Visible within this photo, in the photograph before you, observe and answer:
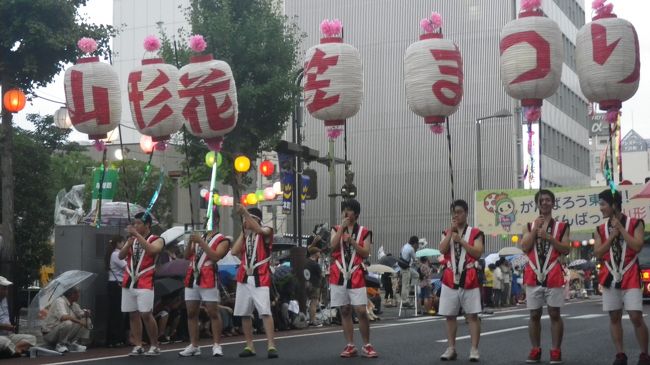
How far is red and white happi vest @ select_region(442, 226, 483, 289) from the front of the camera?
1248cm

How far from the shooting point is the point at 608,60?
14.1m

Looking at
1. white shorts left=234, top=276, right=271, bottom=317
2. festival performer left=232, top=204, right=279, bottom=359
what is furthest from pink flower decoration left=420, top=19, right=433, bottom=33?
white shorts left=234, top=276, right=271, bottom=317

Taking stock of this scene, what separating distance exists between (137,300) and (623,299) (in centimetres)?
657

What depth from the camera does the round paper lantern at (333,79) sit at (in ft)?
52.6

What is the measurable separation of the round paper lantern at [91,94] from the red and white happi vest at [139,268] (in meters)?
3.32

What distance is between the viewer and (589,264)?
47.7 metres

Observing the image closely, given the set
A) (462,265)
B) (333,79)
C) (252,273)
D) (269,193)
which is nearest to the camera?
(462,265)

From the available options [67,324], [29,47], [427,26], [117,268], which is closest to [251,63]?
[29,47]

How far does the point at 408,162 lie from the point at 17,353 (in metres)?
44.0

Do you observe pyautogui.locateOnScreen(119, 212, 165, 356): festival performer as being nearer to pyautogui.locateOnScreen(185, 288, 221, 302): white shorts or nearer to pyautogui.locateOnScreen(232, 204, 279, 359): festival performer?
pyautogui.locateOnScreen(185, 288, 221, 302): white shorts

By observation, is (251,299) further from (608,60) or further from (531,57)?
(608,60)

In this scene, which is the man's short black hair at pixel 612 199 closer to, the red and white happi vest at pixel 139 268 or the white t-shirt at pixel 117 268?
the red and white happi vest at pixel 139 268

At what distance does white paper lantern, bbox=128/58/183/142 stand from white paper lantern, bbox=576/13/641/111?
6523mm

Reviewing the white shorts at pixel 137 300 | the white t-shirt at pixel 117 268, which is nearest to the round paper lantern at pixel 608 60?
the white shorts at pixel 137 300
